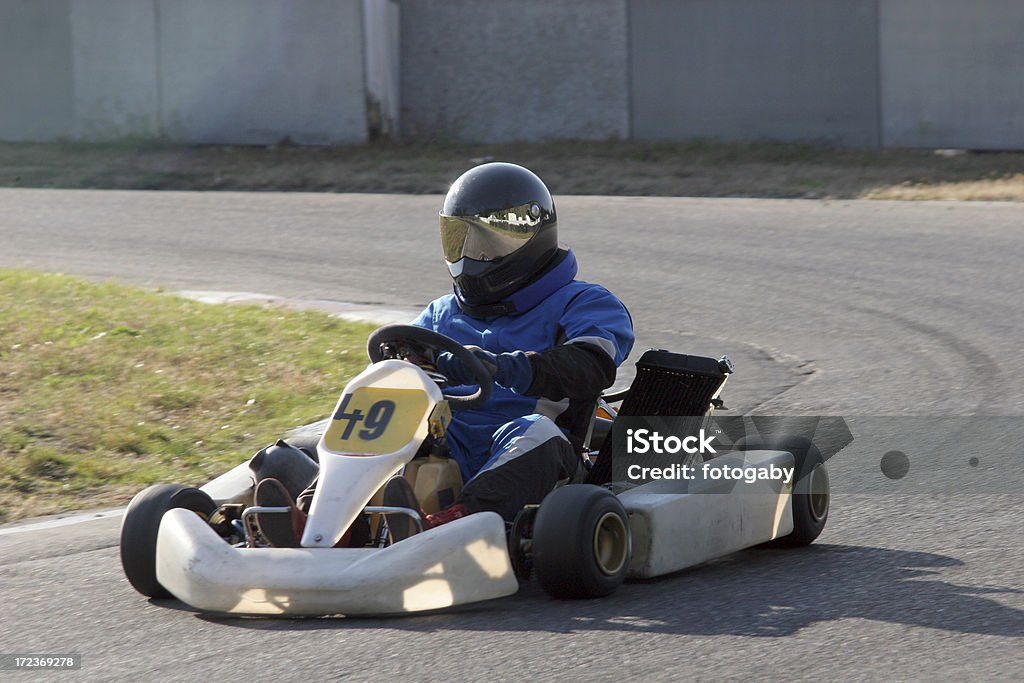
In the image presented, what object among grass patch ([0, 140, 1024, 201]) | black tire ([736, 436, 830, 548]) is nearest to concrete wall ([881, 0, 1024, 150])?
grass patch ([0, 140, 1024, 201])

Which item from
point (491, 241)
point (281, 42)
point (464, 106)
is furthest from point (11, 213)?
point (491, 241)

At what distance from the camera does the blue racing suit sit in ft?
14.2

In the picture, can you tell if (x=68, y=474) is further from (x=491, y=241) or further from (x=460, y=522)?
(x=460, y=522)

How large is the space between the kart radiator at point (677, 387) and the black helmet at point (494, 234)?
19.6 inches

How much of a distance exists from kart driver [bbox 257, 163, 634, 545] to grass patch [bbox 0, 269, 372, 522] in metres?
1.83

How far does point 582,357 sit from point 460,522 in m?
0.78

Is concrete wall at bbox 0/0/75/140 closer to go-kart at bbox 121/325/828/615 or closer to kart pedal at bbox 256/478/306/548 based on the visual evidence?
go-kart at bbox 121/325/828/615

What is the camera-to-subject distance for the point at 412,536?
3.96 m

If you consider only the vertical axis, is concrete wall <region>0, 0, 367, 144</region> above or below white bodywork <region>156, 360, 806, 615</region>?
above

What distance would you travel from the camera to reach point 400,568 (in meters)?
3.87

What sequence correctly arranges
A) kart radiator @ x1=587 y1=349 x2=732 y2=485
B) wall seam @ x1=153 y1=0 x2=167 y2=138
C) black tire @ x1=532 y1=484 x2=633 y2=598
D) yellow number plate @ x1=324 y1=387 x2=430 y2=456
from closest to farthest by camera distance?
black tire @ x1=532 y1=484 x2=633 y2=598 → yellow number plate @ x1=324 y1=387 x2=430 y2=456 → kart radiator @ x1=587 y1=349 x2=732 y2=485 → wall seam @ x1=153 y1=0 x2=167 y2=138

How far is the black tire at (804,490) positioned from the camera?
486 centimetres
